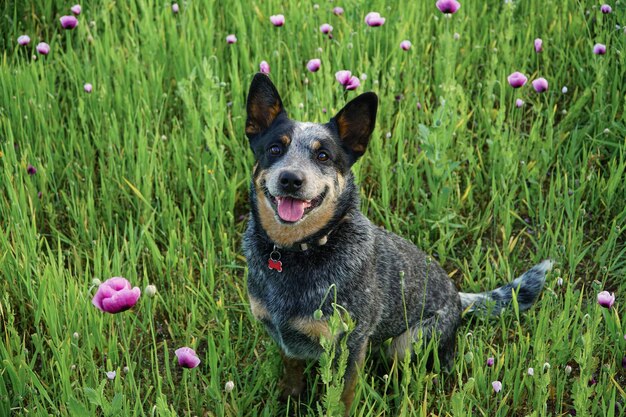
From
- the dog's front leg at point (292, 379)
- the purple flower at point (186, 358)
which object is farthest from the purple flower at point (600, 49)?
the purple flower at point (186, 358)

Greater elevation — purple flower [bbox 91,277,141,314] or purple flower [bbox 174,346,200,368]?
purple flower [bbox 91,277,141,314]

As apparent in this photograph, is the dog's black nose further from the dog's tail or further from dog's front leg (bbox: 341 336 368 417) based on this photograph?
the dog's tail

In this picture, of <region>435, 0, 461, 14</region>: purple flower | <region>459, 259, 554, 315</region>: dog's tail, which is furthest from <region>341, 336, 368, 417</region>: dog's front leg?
<region>435, 0, 461, 14</region>: purple flower

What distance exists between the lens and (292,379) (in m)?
3.50

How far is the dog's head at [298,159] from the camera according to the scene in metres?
3.03

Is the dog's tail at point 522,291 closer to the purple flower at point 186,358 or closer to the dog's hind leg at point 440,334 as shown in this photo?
the dog's hind leg at point 440,334

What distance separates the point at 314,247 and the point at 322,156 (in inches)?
17.2

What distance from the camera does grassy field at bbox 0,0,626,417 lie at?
3.31 metres

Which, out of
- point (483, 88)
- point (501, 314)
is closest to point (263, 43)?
point (483, 88)

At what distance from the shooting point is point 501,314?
3.56m

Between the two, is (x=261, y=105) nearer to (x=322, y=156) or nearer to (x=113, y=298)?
(x=322, y=156)

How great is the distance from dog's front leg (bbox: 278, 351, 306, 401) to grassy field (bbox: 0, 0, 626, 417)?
6 cm

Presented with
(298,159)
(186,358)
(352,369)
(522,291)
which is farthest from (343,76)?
(186,358)

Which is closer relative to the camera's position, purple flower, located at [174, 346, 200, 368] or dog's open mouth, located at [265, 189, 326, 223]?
purple flower, located at [174, 346, 200, 368]
